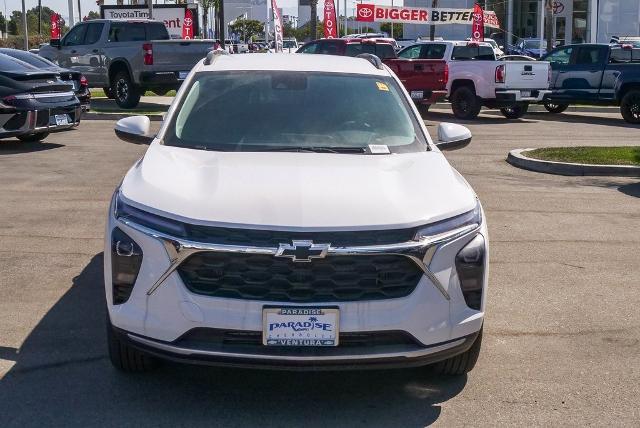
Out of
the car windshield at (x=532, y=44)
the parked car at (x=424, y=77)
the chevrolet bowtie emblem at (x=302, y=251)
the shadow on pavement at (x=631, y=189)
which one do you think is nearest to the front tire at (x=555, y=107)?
the parked car at (x=424, y=77)

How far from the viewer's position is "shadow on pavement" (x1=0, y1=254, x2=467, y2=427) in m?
4.66

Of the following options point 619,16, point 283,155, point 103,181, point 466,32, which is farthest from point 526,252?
point 466,32

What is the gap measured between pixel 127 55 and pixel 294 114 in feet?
56.7

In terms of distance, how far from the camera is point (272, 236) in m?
4.43

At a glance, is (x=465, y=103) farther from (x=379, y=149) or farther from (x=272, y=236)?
(x=272, y=236)

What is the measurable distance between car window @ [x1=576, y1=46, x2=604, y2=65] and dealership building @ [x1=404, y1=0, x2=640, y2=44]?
3182 centimetres

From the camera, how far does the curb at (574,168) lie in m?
12.8

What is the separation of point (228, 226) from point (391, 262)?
2.60ft

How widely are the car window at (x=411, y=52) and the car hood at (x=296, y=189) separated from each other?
1885 centimetres

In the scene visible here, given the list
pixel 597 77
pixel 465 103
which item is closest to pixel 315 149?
pixel 465 103

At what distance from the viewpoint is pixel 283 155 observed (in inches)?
220

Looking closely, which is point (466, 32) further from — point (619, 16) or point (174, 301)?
point (174, 301)

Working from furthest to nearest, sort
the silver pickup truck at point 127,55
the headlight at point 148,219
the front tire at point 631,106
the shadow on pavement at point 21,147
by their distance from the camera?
the silver pickup truck at point 127,55, the front tire at point 631,106, the shadow on pavement at point 21,147, the headlight at point 148,219

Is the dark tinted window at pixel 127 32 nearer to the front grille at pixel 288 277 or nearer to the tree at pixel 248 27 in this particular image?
the front grille at pixel 288 277
